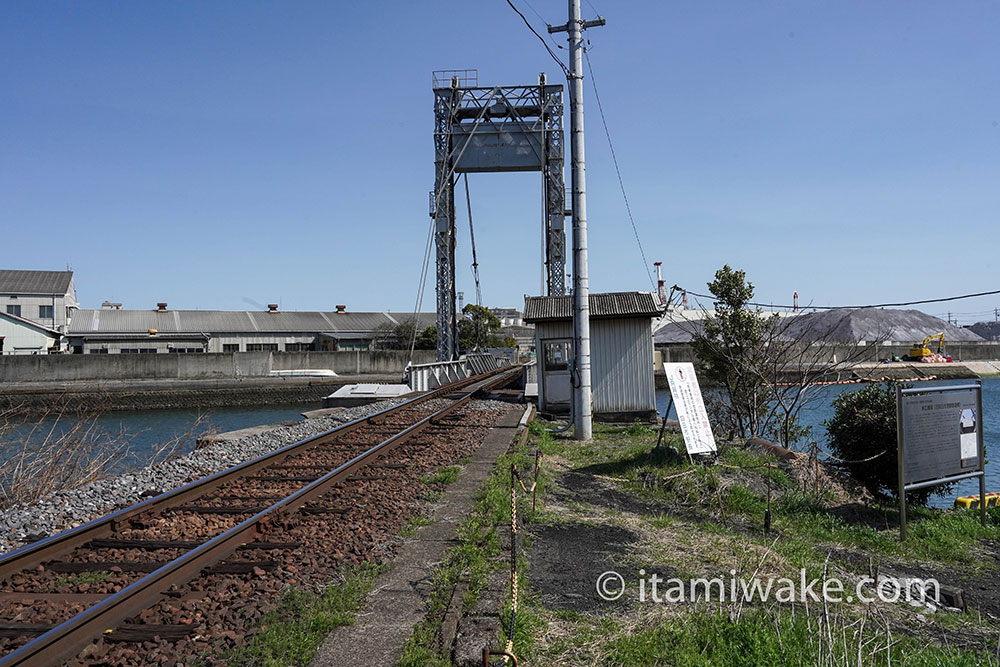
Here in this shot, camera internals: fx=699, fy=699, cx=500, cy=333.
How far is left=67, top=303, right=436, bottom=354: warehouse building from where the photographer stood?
187ft

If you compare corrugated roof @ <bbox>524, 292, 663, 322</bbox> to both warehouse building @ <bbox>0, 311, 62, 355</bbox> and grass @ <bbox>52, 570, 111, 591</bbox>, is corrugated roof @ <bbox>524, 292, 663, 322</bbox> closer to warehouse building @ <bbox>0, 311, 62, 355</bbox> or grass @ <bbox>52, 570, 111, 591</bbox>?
grass @ <bbox>52, 570, 111, 591</bbox>

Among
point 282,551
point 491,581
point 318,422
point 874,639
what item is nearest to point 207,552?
point 282,551

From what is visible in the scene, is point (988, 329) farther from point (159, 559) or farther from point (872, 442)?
point (159, 559)

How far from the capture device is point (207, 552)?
16.9ft

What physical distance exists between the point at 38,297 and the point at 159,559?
6858cm

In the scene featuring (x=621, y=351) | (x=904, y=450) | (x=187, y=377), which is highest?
(x=621, y=351)

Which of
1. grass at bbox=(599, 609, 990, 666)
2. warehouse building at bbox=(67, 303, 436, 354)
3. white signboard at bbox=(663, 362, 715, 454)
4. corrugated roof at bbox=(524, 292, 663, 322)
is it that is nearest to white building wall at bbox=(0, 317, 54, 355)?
warehouse building at bbox=(67, 303, 436, 354)

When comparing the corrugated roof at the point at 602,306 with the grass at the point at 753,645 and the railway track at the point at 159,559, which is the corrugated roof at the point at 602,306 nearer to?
the railway track at the point at 159,559

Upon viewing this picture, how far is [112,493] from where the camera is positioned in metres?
7.72

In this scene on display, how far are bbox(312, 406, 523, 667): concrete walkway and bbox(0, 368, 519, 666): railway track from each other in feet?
1.83

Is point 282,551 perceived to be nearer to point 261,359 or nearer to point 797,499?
point 797,499

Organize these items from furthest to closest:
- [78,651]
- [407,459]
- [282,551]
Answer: [407,459], [282,551], [78,651]

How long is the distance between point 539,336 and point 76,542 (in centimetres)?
1171

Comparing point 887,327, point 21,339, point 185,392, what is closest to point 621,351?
point 185,392
